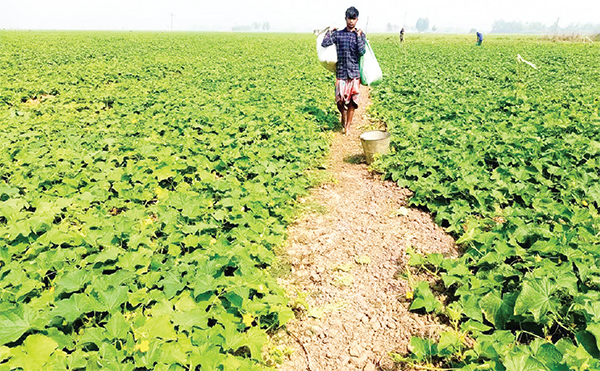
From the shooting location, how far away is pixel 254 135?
20.7ft

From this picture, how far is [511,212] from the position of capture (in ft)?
12.3

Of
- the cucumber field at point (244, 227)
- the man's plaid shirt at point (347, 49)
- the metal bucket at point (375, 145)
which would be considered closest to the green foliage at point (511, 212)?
the cucumber field at point (244, 227)

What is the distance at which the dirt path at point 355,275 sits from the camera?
2.73m

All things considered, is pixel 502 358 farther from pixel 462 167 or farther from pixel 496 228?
pixel 462 167

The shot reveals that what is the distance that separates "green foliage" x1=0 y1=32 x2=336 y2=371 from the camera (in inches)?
94.2

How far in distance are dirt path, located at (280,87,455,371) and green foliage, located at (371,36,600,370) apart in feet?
0.81

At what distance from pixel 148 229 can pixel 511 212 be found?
350cm

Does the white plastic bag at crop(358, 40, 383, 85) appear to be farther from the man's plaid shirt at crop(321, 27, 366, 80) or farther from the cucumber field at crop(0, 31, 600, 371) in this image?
the cucumber field at crop(0, 31, 600, 371)

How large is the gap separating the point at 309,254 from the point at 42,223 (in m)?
2.54

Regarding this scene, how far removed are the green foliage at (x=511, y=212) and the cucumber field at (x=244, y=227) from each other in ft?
0.06

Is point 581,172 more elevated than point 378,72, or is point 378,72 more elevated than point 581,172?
point 378,72

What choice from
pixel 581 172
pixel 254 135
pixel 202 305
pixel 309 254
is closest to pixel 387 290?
pixel 309 254

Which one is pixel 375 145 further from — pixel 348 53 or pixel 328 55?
pixel 328 55

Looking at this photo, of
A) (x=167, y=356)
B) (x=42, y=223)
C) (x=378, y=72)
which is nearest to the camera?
(x=167, y=356)
